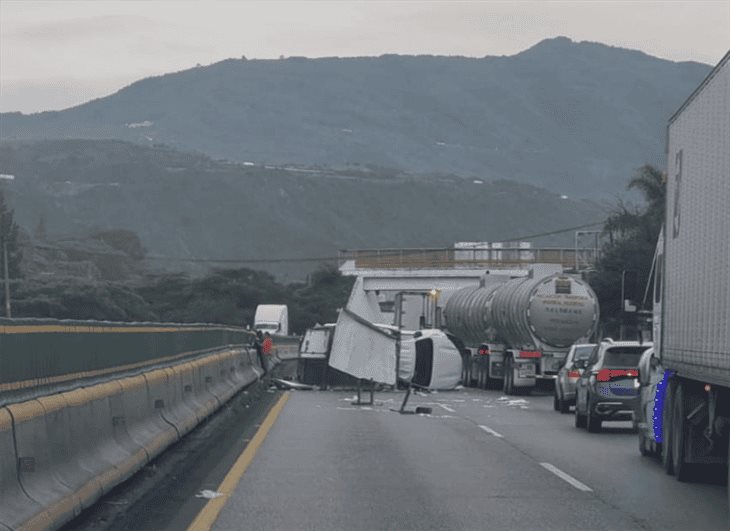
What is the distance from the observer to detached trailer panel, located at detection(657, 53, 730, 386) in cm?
1473

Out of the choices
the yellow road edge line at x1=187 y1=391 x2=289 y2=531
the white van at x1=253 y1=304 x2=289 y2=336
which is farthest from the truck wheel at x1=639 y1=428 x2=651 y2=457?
the white van at x1=253 y1=304 x2=289 y2=336

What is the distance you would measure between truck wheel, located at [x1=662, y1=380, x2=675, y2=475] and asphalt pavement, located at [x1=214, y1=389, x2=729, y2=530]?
16 cm

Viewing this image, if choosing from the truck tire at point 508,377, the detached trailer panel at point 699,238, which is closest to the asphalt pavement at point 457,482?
the detached trailer panel at point 699,238

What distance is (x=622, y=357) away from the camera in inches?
1036

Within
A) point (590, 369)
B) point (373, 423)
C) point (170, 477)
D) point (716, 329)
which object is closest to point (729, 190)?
point (716, 329)

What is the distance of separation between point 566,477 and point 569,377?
1504 cm

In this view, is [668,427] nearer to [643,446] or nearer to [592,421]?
[643,446]

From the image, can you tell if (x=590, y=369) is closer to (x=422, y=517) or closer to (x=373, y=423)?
(x=373, y=423)

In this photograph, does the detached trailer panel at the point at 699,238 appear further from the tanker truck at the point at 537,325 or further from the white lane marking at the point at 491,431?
the tanker truck at the point at 537,325

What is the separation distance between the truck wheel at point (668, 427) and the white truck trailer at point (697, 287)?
1cm

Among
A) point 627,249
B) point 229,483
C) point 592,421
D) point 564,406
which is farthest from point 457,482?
point 627,249

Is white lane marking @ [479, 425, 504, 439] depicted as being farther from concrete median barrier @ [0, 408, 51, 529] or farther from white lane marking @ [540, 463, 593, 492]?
concrete median barrier @ [0, 408, 51, 529]

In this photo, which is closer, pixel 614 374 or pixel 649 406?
pixel 649 406

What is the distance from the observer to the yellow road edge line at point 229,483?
13586mm
